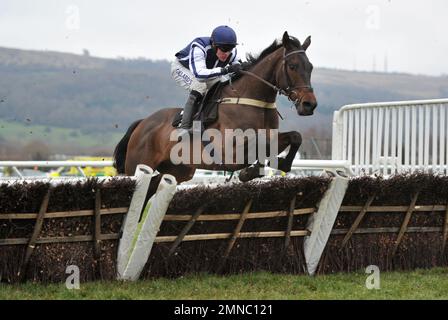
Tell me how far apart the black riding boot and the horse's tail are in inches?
59.0

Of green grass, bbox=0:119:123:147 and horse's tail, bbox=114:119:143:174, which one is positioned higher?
horse's tail, bbox=114:119:143:174

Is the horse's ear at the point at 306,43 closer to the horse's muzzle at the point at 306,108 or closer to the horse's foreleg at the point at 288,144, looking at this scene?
the horse's muzzle at the point at 306,108

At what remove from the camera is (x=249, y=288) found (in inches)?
204

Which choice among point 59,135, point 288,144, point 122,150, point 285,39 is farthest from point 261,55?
point 59,135

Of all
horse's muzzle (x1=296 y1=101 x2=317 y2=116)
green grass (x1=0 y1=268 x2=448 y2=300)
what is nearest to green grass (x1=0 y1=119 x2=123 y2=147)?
horse's muzzle (x1=296 y1=101 x2=317 y2=116)

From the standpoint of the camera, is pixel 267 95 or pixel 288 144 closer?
pixel 288 144

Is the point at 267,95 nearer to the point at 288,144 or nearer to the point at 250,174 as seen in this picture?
the point at 288,144

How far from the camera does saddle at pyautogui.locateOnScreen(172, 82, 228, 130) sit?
289 inches

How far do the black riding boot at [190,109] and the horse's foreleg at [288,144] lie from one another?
0.95 m

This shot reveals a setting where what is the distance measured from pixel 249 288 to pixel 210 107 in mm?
2644

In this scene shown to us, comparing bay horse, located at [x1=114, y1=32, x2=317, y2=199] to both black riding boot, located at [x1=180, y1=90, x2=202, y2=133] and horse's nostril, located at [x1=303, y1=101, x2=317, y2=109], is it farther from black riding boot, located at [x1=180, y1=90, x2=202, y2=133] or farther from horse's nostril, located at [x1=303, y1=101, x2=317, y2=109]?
black riding boot, located at [x1=180, y1=90, x2=202, y2=133]

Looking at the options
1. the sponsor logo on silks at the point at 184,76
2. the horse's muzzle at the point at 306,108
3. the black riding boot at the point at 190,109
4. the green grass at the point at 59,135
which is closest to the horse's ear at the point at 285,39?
the horse's muzzle at the point at 306,108

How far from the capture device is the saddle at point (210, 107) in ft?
24.1

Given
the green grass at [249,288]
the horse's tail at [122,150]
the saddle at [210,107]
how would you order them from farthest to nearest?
1. the horse's tail at [122,150]
2. the saddle at [210,107]
3. the green grass at [249,288]
